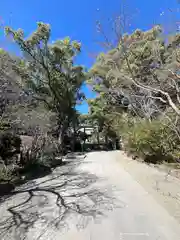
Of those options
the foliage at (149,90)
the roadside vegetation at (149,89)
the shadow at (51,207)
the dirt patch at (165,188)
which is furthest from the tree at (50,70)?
the shadow at (51,207)

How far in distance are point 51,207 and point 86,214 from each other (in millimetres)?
983

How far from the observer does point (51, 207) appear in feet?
17.3

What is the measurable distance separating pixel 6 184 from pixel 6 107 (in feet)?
12.7

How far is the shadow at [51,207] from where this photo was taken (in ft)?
13.8

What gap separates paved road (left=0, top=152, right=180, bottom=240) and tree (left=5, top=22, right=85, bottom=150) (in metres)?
15.7

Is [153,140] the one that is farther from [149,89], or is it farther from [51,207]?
[51,207]

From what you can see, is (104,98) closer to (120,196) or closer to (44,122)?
(44,122)

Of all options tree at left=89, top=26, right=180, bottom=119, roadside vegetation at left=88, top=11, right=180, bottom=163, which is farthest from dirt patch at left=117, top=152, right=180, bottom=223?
tree at left=89, top=26, right=180, bottom=119

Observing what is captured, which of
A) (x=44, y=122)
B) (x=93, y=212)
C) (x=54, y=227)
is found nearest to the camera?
(x=54, y=227)

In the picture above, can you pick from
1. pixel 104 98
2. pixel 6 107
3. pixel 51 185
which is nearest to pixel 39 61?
pixel 104 98

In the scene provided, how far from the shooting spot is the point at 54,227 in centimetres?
416

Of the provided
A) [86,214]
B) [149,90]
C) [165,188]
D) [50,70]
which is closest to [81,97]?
[50,70]

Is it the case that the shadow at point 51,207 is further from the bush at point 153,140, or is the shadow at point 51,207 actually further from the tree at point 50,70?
the tree at point 50,70

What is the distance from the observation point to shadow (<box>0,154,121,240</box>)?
13.8 ft
